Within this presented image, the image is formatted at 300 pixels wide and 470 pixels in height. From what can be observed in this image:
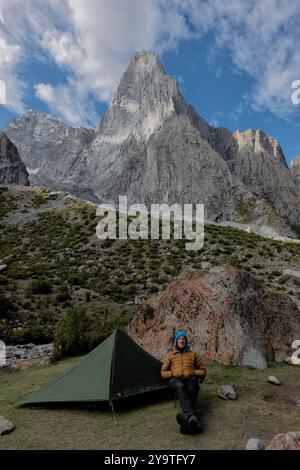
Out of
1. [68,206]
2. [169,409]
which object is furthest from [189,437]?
[68,206]

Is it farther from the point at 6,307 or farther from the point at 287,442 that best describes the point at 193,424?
the point at 6,307

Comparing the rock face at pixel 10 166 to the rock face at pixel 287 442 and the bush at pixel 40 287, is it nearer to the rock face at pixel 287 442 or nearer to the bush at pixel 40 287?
the bush at pixel 40 287

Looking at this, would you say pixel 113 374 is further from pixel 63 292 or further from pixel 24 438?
pixel 63 292

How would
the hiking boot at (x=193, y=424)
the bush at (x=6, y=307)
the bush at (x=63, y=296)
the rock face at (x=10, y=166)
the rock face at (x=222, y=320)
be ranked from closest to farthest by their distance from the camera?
the hiking boot at (x=193, y=424) → the rock face at (x=222, y=320) → the bush at (x=6, y=307) → the bush at (x=63, y=296) → the rock face at (x=10, y=166)

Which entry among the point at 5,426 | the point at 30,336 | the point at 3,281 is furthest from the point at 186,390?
the point at 3,281

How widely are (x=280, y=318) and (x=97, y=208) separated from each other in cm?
5004

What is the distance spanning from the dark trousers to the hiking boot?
0.50 metres

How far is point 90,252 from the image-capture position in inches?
1638

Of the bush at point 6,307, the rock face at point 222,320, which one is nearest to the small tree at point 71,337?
the rock face at point 222,320

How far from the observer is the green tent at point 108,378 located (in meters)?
8.95

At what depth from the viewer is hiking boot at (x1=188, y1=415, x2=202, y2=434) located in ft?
24.1

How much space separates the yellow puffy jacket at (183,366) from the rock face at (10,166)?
483ft

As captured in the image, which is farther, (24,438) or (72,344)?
(72,344)

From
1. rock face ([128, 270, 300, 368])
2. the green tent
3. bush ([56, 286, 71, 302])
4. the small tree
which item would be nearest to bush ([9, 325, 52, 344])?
the small tree
